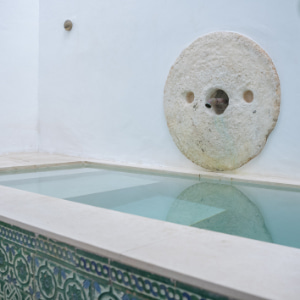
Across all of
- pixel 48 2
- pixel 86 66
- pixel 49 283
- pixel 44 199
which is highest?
pixel 48 2

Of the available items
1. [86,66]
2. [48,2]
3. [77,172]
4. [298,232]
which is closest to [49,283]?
[298,232]

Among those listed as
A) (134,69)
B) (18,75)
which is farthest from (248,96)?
(18,75)

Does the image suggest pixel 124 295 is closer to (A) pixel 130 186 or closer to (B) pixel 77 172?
(A) pixel 130 186

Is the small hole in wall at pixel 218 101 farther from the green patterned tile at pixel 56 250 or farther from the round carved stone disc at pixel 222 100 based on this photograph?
the green patterned tile at pixel 56 250

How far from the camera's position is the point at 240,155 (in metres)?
2.63

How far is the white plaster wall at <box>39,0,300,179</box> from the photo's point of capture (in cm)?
245

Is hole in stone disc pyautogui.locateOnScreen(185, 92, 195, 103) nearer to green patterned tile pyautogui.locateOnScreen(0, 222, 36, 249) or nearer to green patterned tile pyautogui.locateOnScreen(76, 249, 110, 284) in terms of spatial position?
green patterned tile pyautogui.locateOnScreen(0, 222, 36, 249)

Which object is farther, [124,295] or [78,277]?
[78,277]

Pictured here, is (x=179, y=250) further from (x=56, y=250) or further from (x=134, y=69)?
(x=134, y=69)

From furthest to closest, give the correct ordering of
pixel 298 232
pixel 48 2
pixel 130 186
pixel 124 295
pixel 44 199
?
pixel 48 2 → pixel 130 186 → pixel 44 199 → pixel 298 232 → pixel 124 295

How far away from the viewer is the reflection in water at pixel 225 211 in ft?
4.06

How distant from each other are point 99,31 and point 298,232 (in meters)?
3.07

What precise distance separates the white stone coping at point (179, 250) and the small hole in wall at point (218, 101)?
1.77m

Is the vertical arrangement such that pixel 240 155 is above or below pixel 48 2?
below
